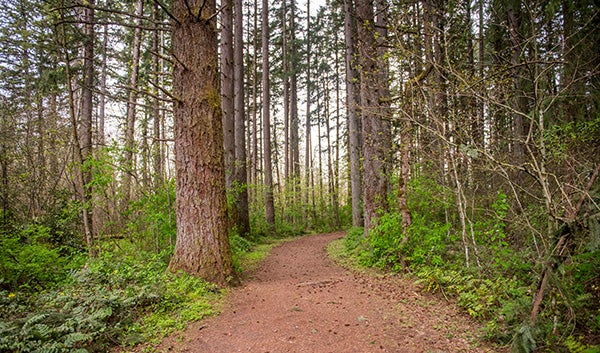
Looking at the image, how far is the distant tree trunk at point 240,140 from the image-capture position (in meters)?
11.2

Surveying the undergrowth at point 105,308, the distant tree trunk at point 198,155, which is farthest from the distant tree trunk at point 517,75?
the undergrowth at point 105,308

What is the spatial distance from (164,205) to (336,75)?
16.9m

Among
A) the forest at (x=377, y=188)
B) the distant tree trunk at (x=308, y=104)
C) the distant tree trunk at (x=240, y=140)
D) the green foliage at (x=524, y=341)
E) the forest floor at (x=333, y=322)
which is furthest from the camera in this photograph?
the distant tree trunk at (x=308, y=104)

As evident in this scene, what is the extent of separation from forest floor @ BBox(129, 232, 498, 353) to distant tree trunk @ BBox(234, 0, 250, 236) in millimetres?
5645

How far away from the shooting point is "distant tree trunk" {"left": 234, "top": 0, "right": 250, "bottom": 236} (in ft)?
36.8

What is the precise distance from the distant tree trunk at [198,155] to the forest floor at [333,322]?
87 centimetres

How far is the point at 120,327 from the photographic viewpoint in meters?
3.65

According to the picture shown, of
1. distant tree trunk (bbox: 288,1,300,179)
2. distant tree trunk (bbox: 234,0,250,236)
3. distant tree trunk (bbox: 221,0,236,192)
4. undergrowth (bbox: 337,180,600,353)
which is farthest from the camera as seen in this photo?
distant tree trunk (bbox: 288,1,300,179)

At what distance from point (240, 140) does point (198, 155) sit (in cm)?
688

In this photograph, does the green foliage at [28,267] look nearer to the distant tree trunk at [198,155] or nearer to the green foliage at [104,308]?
the green foliage at [104,308]

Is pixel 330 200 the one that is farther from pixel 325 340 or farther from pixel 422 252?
pixel 325 340

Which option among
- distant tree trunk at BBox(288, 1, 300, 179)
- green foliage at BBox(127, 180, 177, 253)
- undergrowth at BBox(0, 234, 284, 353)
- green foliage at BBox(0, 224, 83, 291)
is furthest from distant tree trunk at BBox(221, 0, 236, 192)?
distant tree trunk at BBox(288, 1, 300, 179)

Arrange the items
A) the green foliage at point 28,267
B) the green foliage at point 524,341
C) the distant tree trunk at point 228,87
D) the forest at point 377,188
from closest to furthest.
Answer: the green foliage at point 524,341, the forest at point 377,188, the green foliage at point 28,267, the distant tree trunk at point 228,87

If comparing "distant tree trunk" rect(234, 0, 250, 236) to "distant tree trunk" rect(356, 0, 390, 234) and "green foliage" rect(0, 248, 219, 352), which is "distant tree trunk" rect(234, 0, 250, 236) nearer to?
"distant tree trunk" rect(356, 0, 390, 234)
